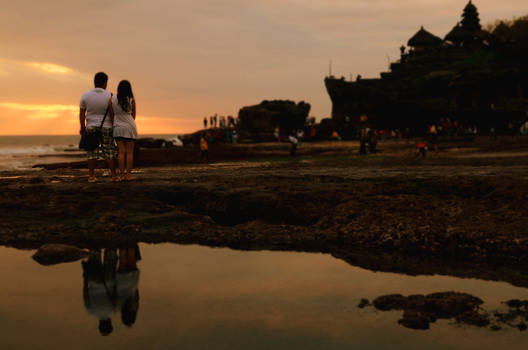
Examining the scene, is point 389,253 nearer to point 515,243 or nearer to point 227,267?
point 515,243

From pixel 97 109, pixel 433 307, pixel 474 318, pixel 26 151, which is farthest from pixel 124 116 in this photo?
pixel 26 151

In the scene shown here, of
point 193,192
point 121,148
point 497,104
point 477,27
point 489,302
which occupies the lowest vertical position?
point 489,302

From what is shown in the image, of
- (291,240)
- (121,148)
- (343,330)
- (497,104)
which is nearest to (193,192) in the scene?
(121,148)

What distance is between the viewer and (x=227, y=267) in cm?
440

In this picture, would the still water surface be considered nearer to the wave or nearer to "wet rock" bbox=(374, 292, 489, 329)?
"wet rock" bbox=(374, 292, 489, 329)

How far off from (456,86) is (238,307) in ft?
188

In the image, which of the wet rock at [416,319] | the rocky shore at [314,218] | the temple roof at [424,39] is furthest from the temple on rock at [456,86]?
Result: the wet rock at [416,319]

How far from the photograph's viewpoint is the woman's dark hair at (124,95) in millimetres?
7400

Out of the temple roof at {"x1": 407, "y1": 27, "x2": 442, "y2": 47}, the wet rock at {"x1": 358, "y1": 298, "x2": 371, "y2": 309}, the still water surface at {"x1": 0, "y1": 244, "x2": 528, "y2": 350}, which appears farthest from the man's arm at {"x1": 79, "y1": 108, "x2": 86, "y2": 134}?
the temple roof at {"x1": 407, "y1": 27, "x2": 442, "y2": 47}

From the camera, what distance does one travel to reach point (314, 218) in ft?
19.7

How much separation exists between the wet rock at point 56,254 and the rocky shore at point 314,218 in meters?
0.44

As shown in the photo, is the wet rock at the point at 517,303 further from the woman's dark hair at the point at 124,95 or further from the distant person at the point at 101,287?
the woman's dark hair at the point at 124,95

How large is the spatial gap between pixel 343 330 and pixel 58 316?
1.82 m

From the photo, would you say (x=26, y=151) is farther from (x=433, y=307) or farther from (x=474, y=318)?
(x=474, y=318)
